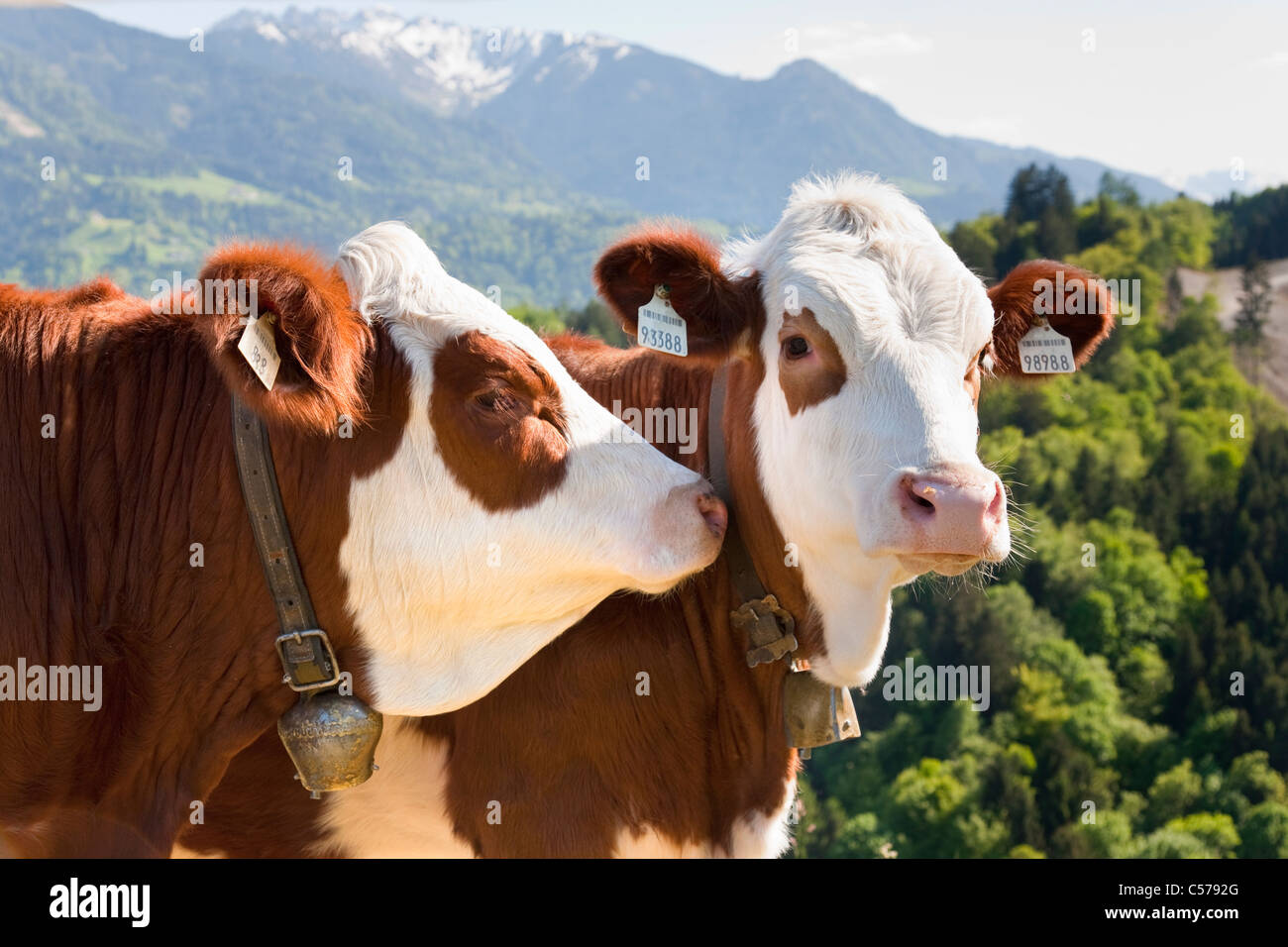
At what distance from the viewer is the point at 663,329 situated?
4496 millimetres

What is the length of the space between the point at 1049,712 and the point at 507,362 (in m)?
72.4

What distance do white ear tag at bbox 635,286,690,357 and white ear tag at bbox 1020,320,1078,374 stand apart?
1509mm

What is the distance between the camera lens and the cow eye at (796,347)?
4285 millimetres

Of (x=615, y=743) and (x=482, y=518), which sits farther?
(x=615, y=743)

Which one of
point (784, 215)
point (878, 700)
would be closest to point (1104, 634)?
point (878, 700)

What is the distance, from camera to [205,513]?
13.2ft

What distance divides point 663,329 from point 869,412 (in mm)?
864

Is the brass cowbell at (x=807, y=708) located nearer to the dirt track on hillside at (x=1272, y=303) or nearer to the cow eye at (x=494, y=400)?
the cow eye at (x=494, y=400)

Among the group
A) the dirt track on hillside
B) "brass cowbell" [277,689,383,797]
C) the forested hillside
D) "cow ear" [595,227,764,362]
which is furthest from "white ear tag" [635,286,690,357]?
the dirt track on hillside

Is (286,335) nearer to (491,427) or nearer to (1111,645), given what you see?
(491,427)

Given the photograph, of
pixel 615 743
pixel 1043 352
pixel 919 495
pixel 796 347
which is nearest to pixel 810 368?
pixel 796 347

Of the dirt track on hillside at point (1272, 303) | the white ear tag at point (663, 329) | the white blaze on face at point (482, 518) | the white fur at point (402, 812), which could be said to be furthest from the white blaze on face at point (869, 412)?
the dirt track on hillside at point (1272, 303)

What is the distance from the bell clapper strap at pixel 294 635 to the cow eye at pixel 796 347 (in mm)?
1776
